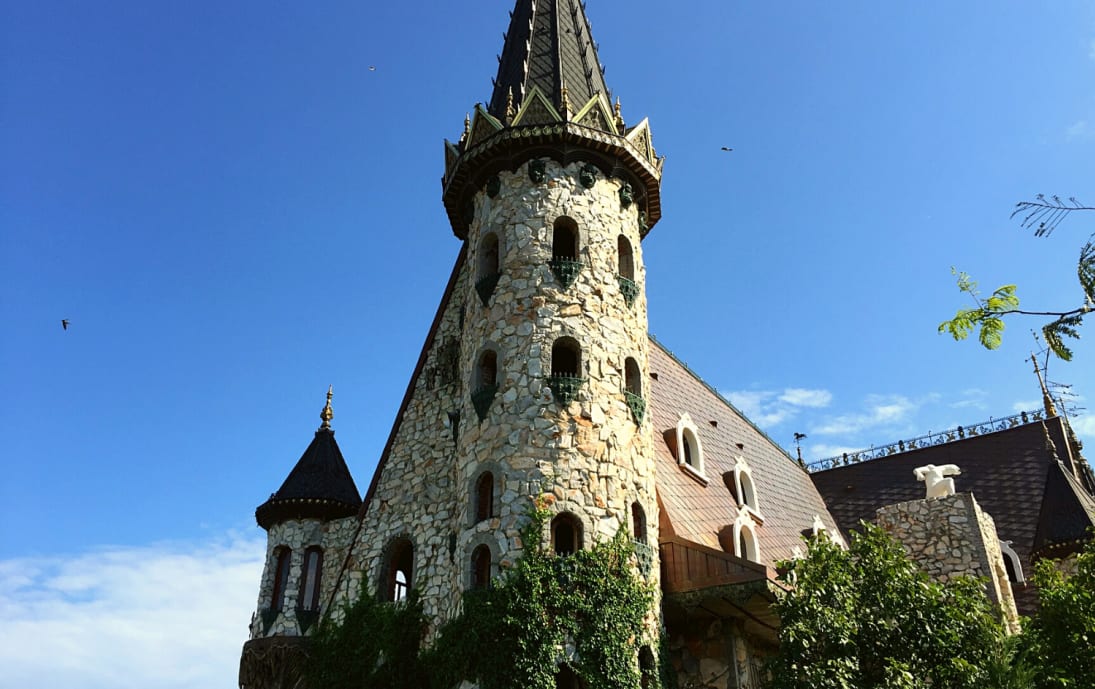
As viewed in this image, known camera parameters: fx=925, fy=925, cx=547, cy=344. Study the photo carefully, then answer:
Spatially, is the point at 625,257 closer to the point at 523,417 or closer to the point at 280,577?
the point at 523,417

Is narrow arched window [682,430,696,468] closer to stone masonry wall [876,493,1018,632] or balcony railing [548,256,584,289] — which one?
stone masonry wall [876,493,1018,632]

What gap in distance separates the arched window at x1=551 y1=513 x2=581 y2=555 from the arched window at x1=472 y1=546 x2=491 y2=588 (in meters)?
1.34

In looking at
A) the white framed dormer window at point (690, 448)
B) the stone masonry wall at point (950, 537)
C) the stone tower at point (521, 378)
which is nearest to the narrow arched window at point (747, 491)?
the white framed dormer window at point (690, 448)

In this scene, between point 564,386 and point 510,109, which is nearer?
point 564,386

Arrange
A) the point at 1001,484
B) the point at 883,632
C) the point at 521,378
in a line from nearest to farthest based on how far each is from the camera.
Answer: the point at 883,632 → the point at 521,378 → the point at 1001,484

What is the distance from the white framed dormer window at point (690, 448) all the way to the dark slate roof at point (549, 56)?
900 cm

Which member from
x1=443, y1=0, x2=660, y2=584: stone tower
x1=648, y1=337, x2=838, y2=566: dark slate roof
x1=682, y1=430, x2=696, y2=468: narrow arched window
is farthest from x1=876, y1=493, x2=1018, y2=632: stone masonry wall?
x1=443, y1=0, x2=660, y2=584: stone tower

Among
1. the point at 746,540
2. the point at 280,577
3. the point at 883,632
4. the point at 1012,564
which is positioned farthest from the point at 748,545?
the point at 1012,564

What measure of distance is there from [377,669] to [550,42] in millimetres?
Answer: 16862

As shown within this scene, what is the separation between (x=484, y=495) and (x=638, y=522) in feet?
10.5

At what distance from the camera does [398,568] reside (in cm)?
2216

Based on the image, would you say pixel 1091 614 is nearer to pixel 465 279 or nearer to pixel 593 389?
pixel 593 389

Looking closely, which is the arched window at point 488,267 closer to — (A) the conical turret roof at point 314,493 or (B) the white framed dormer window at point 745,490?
(A) the conical turret roof at point 314,493

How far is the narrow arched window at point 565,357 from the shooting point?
64.5 ft
